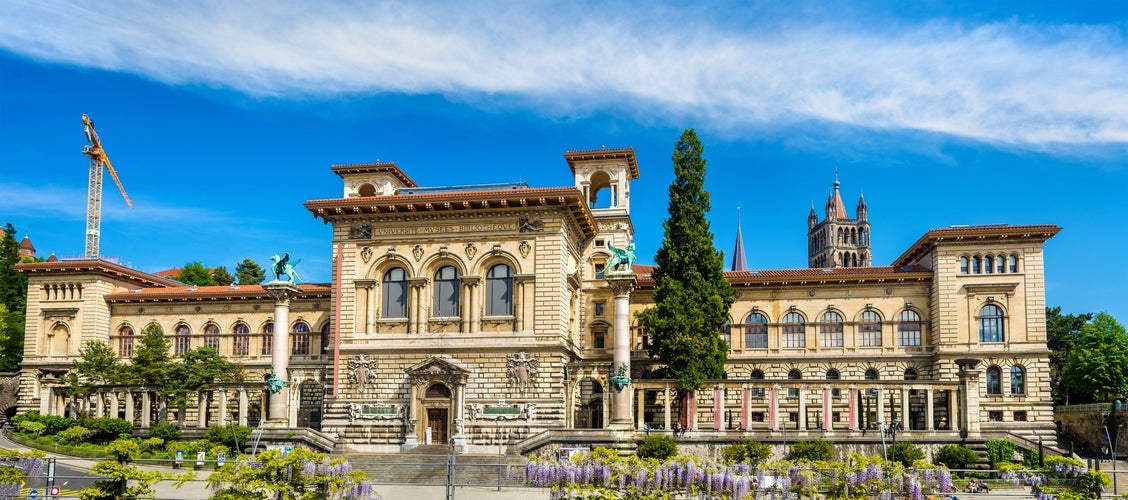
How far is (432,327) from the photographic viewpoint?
50.6 metres

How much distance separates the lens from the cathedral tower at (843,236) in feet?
455

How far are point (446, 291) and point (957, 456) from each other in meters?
24.7

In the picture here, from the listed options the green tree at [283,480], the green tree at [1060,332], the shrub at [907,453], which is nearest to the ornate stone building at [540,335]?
the shrub at [907,453]

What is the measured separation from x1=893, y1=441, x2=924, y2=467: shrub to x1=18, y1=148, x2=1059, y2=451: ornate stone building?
2590 mm

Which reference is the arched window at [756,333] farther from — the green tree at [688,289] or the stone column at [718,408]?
the stone column at [718,408]

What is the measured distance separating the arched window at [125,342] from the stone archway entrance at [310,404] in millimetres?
15348

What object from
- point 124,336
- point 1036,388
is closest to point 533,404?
point 1036,388

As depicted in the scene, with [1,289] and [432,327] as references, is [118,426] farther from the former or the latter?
[1,289]

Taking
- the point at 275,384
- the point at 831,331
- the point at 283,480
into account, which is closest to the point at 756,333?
the point at 831,331

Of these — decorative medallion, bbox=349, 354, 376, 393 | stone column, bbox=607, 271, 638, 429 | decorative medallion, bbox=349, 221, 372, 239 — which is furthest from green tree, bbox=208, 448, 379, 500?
decorative medallion, bbox=349, 221, 372, 239

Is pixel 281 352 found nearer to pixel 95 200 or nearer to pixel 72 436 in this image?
pixel 72 436

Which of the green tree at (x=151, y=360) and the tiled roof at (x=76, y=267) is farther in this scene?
the tiled roof at (x=76, y=267)

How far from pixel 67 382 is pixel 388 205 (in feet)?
78.0

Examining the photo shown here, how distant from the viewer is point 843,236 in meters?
140
